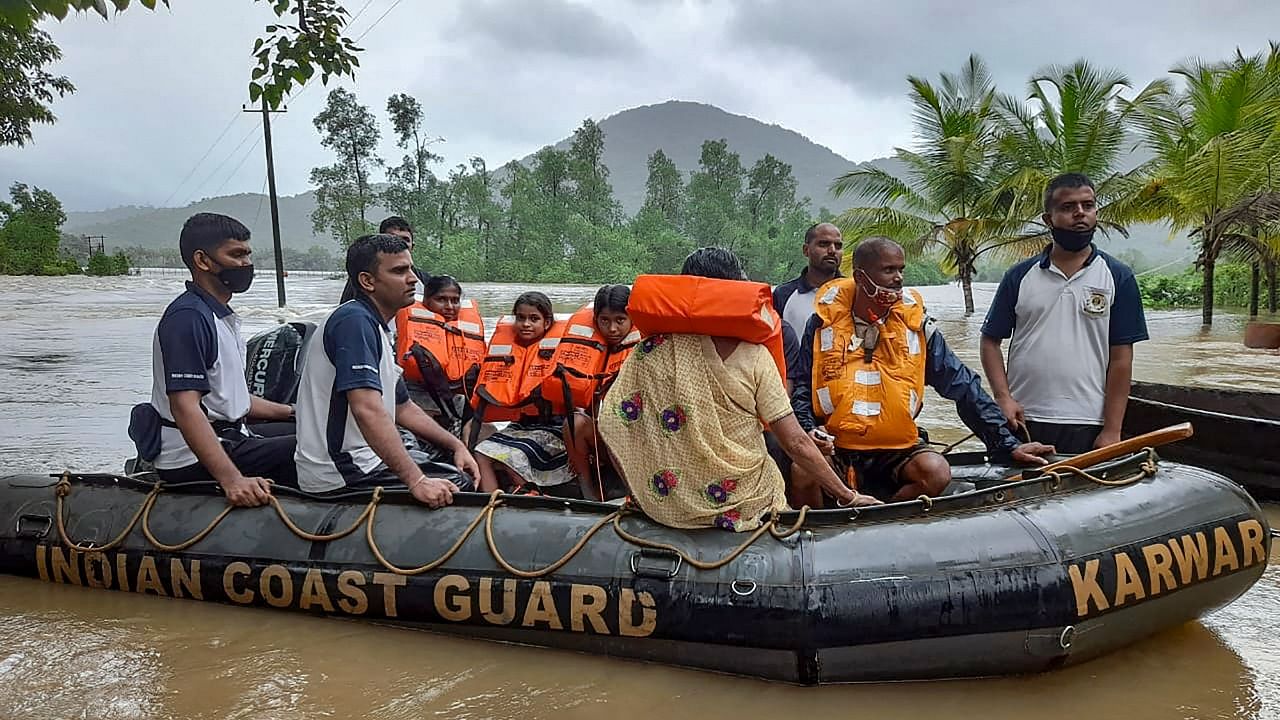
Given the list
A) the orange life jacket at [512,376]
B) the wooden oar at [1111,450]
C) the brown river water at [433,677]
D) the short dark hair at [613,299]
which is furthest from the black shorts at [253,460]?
the wooden oar at [1111,450]

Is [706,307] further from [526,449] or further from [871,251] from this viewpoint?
[526,449]

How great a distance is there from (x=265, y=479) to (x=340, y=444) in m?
0.41

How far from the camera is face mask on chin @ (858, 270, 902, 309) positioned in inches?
139

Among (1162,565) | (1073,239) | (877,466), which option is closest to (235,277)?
(877,466)

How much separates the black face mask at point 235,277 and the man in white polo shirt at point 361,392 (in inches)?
18.2

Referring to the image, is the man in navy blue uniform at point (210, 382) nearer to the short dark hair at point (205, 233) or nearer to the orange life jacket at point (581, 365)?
the short dark hair at point (205, 233)

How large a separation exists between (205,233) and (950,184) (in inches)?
716

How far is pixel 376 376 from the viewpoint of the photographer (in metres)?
3.30

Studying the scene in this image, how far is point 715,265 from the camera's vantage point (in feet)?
9.77

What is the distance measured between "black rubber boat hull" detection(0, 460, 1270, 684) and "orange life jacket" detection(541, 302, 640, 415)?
947mm

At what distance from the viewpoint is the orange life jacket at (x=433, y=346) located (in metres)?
4.90

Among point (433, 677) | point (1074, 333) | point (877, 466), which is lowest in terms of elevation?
point (433, 677)

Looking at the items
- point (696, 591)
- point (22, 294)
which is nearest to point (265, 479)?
point (696, 591)

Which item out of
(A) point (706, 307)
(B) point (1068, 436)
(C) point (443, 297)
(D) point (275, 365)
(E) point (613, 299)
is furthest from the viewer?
(C) point (443, 297)
